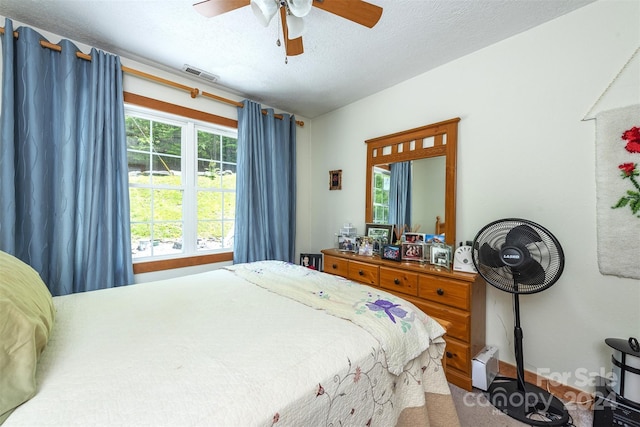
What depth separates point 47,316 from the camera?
95 centimetres

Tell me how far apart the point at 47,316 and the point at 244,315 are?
694mm

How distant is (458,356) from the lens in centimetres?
184

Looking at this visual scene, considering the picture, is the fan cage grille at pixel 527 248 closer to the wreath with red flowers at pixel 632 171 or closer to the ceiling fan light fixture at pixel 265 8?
the wreath with red flowers at pixel 632 171

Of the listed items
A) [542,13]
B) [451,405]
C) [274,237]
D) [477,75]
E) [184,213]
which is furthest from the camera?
[274,237]

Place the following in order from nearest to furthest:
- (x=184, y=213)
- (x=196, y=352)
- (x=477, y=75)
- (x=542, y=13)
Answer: (x=196, y=352), (x=542, y=13), (x=477, y=75), (x=184, y=213)

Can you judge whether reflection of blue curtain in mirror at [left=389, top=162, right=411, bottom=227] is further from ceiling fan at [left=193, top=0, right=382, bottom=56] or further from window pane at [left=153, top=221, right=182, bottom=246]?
window pane at [left=153, top=221, right=182, bottom=246]

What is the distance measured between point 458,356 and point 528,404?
1.38 ft

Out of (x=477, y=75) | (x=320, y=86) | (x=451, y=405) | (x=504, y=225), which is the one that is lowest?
(x=451, y=405)

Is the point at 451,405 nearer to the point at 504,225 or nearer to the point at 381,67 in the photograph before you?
the point at 504,225

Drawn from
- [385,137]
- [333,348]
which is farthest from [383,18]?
[333,348]

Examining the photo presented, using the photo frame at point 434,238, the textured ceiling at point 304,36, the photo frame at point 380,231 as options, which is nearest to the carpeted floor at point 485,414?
the photo frame at point 434,238

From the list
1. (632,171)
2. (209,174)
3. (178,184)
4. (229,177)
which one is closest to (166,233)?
(178,184)

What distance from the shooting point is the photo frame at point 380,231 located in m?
2.65

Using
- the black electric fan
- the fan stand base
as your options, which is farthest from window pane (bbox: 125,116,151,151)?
the fan stand base
